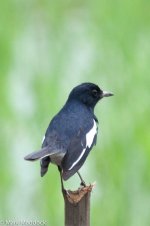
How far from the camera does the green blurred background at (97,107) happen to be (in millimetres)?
5840

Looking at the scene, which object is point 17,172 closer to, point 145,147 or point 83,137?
point 145,147

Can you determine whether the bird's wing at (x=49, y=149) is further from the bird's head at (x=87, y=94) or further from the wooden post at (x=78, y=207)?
the bird's head at (x=87, y=94)

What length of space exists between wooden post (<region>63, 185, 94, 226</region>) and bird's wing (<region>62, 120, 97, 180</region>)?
0.11 m

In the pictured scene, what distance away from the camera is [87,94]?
5105mm

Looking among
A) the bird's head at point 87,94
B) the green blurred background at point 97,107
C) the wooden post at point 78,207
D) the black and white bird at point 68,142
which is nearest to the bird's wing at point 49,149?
the black and white bird at point 68,142

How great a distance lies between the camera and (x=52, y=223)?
225 inches

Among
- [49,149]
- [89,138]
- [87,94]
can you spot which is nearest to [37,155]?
[49,149]

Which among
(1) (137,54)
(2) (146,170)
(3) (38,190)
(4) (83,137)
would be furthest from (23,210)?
(4) (83,137)

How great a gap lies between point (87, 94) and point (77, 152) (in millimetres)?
684

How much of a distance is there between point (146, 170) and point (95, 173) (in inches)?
12.2

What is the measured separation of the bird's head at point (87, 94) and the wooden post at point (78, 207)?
0.84 meters

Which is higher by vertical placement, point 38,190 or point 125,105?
point 125,105

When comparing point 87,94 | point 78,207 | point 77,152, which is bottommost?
point 78,207

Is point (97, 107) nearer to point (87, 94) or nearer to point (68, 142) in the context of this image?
point (87, 94)
